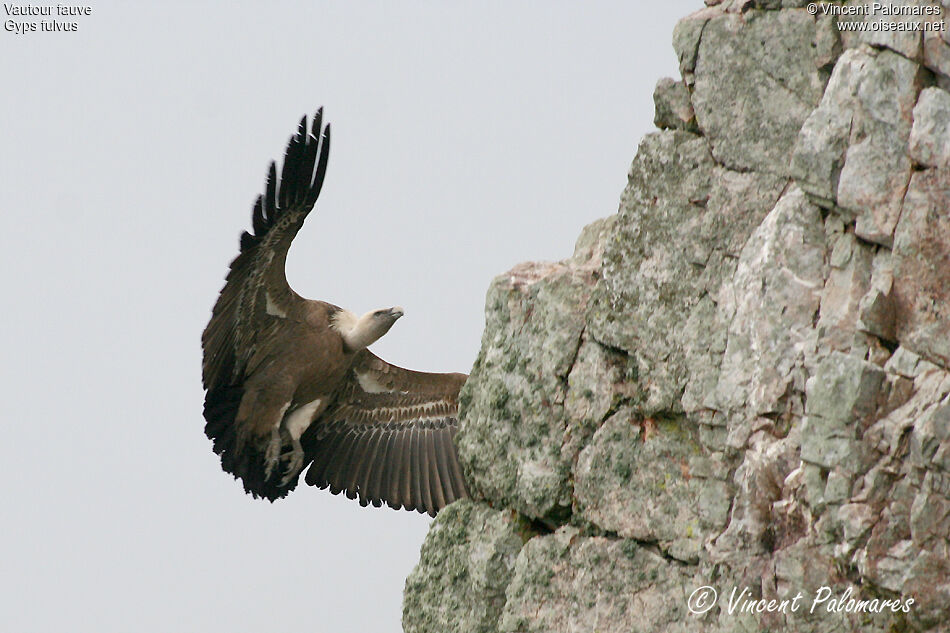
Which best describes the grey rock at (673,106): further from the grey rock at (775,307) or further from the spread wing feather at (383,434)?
the spread wing feather at (383,434)

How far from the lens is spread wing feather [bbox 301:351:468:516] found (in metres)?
12.1

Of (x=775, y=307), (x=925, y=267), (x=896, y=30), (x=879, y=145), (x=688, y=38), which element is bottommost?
(x=775, y=307)

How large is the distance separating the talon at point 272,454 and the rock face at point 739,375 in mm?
3260

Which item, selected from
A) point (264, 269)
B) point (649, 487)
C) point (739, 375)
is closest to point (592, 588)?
point (649, 487)

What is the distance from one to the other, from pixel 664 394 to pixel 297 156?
3875mm

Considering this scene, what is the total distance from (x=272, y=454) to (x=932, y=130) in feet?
25.1

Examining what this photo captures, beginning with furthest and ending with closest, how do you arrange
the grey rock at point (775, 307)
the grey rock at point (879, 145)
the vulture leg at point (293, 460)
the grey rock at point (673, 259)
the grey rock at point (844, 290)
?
the vulture leg at point (293, 460), the grey rock at point (673, 259), the grey rock at point (775, 307), the grey rock at point (844, 290), the grey rock at point (879, 145)

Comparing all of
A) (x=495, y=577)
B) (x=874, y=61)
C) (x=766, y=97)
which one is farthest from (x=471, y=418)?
(x=874, y=61)

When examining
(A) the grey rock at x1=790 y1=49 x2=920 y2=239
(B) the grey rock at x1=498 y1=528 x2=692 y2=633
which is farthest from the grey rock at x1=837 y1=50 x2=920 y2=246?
(B) the grey rock at x1=498 y1=528 x2=692 y2=633

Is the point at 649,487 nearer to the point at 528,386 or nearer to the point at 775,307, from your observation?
the point at 528,386

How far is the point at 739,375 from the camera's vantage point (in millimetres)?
6777

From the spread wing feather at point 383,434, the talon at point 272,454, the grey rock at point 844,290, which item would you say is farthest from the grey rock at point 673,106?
the talon at point 272,454

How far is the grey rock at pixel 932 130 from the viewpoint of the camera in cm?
590

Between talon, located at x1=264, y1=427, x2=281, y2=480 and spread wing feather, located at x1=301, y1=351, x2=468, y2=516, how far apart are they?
0.44 m
